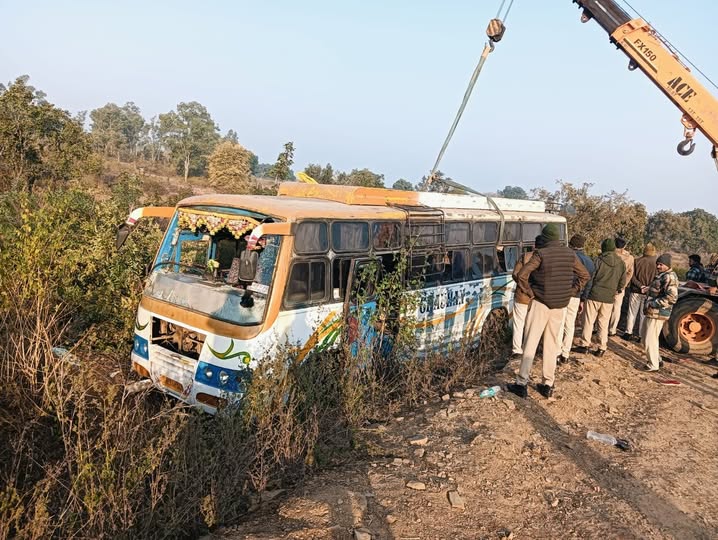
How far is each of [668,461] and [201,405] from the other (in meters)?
4.73

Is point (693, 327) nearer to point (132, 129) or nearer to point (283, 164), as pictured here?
point (283, 164)

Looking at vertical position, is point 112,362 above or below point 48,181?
below

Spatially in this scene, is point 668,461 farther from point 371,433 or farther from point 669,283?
point 669,283

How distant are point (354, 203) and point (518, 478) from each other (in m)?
3.84

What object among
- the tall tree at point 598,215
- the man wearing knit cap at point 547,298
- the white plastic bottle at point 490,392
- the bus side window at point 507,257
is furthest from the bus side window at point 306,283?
the tall tree at point 598,215

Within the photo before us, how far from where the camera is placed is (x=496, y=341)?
8.68 meters

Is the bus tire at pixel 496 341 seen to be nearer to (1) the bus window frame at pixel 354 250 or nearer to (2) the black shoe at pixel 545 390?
(2) the black shoe at pixel 545 390

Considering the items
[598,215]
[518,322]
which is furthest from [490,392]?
[598,215]

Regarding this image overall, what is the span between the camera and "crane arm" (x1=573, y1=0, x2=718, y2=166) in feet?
30.2

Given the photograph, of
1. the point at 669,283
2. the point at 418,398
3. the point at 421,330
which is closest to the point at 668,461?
the point at 418,398

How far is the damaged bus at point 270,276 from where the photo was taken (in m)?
4.84

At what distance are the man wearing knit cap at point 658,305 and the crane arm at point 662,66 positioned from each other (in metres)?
3.28

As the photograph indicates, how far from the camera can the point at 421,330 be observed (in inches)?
273

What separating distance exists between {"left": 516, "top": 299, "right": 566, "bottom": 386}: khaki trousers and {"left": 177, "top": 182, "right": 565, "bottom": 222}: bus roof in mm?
2148
